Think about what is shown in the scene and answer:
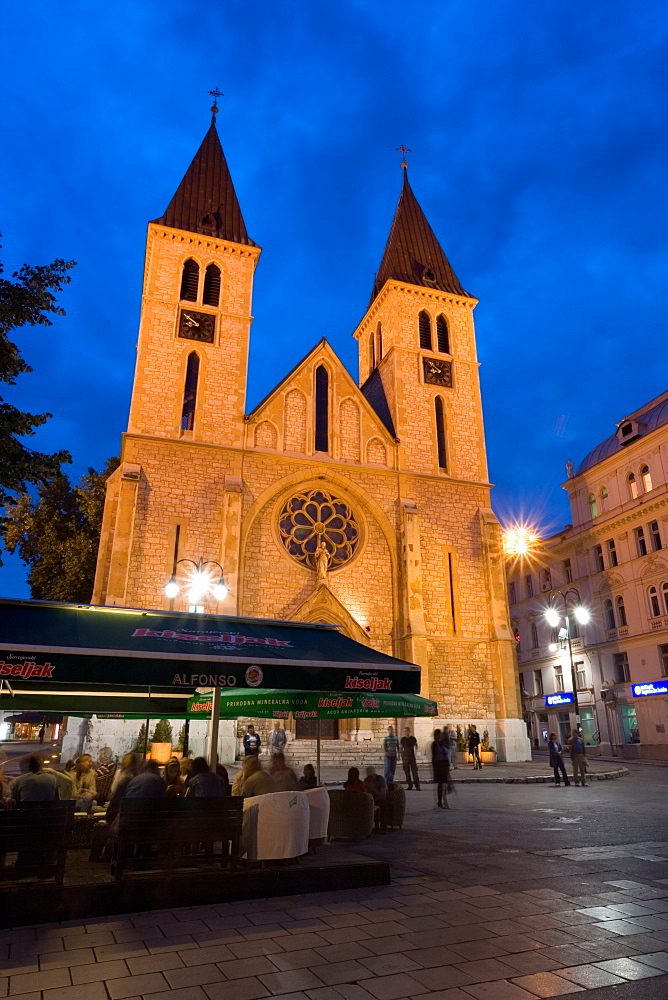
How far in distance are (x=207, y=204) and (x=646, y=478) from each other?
25.3 meters

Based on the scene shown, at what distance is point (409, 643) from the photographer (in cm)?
2431

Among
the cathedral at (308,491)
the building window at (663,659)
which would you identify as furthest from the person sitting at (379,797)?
the building window at (663,659)

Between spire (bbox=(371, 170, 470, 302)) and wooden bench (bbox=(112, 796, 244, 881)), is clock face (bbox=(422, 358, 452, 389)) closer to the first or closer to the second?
spire (bbox=(371, 170, 470, 302))

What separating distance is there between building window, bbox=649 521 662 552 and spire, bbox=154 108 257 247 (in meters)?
23.0

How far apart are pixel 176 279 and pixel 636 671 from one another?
1091 inches

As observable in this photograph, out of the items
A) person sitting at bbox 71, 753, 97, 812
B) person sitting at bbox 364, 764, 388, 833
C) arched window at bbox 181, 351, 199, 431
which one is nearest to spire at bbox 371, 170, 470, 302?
arched window at bbox 181, 351, 199, 431

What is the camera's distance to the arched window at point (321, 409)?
1073 inches

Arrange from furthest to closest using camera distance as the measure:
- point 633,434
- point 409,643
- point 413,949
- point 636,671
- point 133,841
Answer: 1. point 633,434
2. point 636,671
3. point 409,643
4. point 133,841
5. point 413,949

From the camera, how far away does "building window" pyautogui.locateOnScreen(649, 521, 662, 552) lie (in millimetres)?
30911

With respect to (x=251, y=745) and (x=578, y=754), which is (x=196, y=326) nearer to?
(x=251, y=745)

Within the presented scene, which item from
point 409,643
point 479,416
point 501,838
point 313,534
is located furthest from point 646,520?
point 501,838

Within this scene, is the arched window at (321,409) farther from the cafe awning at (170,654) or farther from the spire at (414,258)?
the cafe awning at (170,654)

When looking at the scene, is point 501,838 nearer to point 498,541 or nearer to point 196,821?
point 196,821

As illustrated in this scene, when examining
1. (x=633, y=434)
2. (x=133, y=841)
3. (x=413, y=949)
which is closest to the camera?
(x=413, y=949)
